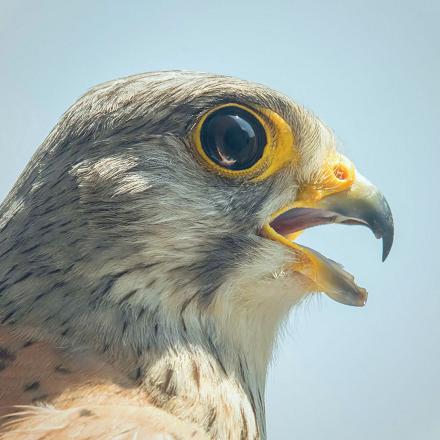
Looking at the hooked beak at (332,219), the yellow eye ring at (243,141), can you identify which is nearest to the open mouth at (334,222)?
the hooked beak at (332,219)

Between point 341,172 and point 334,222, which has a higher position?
point 341,172

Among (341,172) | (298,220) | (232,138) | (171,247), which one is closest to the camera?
→ (171,247)

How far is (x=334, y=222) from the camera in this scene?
4852 mm

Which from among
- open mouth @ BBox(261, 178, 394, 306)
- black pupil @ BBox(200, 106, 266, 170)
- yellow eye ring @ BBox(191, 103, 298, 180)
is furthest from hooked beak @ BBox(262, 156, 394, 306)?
black pupil @ BBox(200, 106, 266, 170)

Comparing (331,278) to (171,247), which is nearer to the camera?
(171,247)

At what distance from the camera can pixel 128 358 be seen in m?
4.07

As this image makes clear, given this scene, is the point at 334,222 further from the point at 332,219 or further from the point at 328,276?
the point at 328,276

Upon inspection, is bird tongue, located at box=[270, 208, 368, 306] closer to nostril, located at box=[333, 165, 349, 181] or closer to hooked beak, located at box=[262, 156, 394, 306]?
hooked beak, located at box=[262, 156, 394, 306]

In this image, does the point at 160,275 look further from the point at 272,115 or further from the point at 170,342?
the point at 272,115

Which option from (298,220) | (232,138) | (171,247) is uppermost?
(232,138)

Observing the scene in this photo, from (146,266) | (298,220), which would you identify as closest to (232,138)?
(298,220)

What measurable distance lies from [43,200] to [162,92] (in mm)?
851

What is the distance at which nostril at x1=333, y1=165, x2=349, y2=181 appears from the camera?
192 inches

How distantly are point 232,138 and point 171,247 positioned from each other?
673mm
